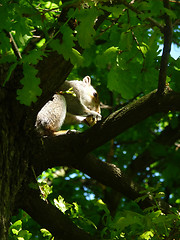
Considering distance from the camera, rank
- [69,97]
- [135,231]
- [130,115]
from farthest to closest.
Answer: [69,97] → [130,115] → [135,231]

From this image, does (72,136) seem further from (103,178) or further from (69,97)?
(69,97)

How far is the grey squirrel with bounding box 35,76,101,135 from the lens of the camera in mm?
4824

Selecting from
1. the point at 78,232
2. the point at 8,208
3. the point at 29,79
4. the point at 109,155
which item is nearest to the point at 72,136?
the point at 78,232

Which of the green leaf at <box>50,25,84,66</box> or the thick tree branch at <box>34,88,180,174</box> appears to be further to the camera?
the thick tree branch at <box>34,88,180,174</box>

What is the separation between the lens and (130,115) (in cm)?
338

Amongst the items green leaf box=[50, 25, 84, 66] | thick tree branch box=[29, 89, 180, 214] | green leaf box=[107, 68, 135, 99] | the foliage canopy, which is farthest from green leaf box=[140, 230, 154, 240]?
green leaf box=[50, 25, 84, 66]

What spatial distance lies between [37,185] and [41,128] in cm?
146

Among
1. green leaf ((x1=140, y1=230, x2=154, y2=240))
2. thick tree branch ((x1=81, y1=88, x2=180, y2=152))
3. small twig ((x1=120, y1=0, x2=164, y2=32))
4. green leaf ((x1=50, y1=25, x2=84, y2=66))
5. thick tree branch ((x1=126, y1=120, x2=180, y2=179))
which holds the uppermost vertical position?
small twig ((x1=120, y1=0, x2=164, y2=32))

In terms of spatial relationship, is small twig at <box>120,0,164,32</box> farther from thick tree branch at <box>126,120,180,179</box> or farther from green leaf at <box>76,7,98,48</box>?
thick tree branch at <box>126,120,180,179</box>

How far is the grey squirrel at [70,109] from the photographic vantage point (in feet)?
15.8

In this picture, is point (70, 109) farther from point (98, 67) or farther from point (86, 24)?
point (86, 24)

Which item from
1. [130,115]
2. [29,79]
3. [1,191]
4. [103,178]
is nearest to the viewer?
[29,79]

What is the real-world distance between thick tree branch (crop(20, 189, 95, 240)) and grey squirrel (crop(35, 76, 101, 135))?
4.14 ft

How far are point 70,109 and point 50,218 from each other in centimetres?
245
